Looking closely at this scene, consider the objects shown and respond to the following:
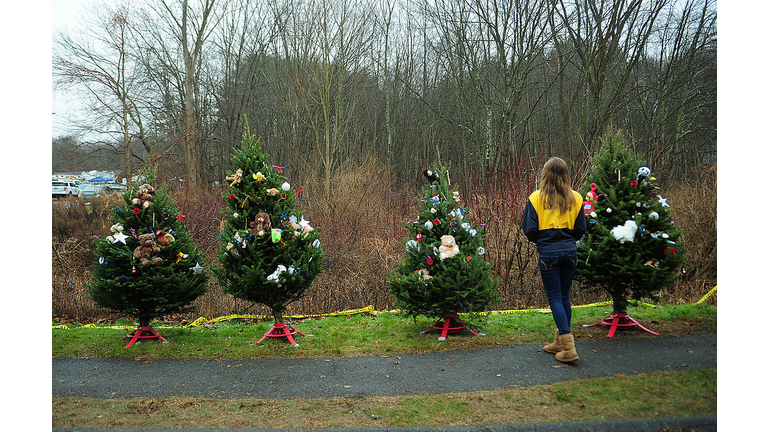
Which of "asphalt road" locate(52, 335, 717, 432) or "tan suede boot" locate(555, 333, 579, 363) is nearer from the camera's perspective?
"asphalt road" locate(52, 335, 717, 432)

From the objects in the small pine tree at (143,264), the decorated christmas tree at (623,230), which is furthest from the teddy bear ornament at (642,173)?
the small pine tree at (143,264)

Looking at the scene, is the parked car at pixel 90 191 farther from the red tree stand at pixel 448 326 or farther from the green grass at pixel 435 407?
the green grass at pixel 435 407

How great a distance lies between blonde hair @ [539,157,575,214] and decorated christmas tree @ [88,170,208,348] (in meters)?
3.39

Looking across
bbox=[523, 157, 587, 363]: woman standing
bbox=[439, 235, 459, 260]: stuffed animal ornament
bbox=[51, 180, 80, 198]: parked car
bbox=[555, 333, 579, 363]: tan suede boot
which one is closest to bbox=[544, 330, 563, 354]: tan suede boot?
bbox=[523, 157, 587, 363]: woman standing

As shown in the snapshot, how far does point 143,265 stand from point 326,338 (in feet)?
6.02

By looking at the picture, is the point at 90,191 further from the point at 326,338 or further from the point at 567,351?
the point at 567,351

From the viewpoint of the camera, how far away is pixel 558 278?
3537 millimetres

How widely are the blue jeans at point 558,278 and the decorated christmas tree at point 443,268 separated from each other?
0.85m

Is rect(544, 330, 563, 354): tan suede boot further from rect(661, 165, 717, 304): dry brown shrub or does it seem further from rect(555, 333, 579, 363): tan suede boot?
rect(661, 165, 717, 304): dry brown shrub

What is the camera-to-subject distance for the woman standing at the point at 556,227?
3.39m

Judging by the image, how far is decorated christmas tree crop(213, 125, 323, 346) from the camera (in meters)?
4.43

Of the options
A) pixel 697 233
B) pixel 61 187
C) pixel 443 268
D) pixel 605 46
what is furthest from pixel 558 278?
pixel 61 187

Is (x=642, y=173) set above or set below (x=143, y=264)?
above
